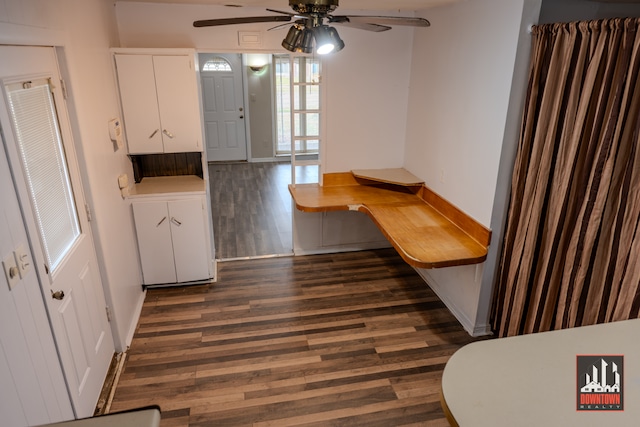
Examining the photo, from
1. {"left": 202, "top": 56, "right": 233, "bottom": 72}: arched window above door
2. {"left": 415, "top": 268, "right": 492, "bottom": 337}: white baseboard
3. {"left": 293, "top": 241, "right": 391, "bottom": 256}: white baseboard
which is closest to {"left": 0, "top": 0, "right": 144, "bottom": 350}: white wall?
{"left": 293, "top": 241, "right": 391, "bottom": 256}: white baseboard

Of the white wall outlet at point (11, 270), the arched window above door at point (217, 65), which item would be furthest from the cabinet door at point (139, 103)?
the arched window above door at point (217, 65)

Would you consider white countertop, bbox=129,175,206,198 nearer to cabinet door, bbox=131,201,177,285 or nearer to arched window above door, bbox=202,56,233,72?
cabinet door, bbox=131,201,177,285

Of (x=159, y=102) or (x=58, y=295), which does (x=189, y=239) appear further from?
(x=58, y=295)

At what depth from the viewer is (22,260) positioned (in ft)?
5.32

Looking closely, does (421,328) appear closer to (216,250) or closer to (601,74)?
(601,74)

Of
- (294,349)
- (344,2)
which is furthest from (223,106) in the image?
(294,349)

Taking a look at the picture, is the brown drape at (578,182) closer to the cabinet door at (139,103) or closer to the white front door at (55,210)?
the white front door at (55,210)

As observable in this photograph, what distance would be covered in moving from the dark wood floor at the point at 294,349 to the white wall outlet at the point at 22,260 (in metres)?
1.21

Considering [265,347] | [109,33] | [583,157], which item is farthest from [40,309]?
[583,157]

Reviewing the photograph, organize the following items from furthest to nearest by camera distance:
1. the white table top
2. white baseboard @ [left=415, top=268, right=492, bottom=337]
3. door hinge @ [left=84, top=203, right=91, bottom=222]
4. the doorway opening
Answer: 1. the doorway opening
2. white baseboard @ [left=415, top=268, right=492, bottom=337]
3. door hinge @ [left=84, top=203, right=91, bottom=222]
4. the white table top

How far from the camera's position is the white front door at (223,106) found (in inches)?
288

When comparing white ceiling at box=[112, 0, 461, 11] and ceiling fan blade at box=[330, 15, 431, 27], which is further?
white ceiling at box=[112, 0, 461, 11]

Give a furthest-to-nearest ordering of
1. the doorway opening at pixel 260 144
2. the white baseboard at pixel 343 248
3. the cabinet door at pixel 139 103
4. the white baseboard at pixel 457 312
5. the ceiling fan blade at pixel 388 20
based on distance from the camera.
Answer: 1. the doorway opening at pixel 260 144
2. the white baseboard at pixel 343 248
3. the cabinet door at pixel 139 103
4. the white baseboard at pixel 457 312
5. the ceiling fan blade at pixel 388 20

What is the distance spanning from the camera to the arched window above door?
7.26 meters
